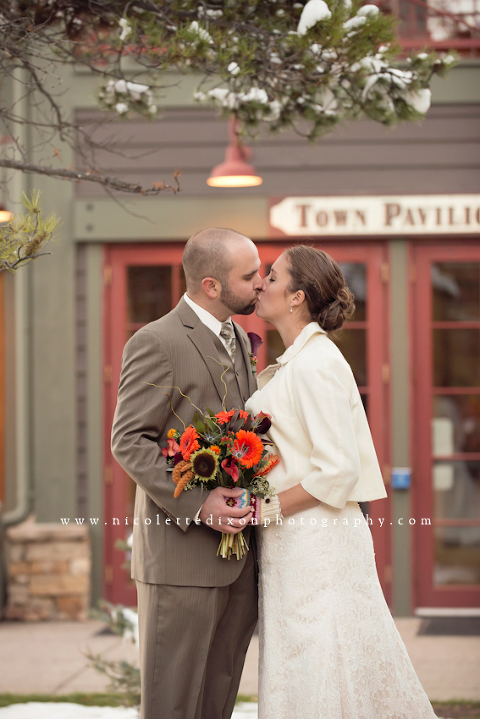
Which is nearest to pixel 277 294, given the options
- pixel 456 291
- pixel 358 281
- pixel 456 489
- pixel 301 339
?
pixel 301 339

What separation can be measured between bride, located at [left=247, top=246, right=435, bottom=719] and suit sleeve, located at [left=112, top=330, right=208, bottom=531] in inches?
11.6

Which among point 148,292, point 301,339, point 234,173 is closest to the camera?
point 301,339

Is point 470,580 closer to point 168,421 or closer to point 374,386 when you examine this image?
point 374,386

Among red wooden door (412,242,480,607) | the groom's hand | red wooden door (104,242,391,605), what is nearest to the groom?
the groom's hand

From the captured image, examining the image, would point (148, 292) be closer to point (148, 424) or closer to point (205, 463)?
point (148, 424)

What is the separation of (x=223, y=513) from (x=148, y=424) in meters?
0.38

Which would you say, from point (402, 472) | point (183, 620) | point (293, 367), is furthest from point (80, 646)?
point (293, 367)

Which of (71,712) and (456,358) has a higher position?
(456,358)

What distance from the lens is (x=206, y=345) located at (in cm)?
265

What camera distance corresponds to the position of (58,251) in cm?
571

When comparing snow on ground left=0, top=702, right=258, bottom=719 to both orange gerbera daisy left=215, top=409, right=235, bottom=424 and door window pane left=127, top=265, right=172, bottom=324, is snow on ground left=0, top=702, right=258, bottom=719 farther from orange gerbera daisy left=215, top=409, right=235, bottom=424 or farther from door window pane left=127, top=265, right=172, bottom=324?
door window pane left=127, top=265, right=172, bottom=324

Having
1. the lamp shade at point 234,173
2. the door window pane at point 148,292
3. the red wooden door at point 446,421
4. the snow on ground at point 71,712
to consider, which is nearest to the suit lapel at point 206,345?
the snow on ground at point 71,712

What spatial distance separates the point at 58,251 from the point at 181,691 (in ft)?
12.9

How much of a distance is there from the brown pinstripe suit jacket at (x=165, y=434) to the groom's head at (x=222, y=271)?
121 mm
